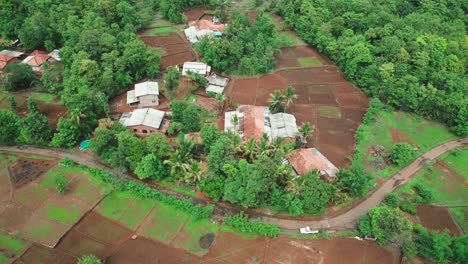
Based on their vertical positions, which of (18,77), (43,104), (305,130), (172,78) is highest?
(18,77)

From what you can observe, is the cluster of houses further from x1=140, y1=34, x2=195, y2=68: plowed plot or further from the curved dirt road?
the curved dirt road

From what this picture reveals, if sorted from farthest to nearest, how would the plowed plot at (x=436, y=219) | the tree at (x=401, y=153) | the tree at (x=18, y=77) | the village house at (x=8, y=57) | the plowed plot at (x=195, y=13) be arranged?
the plowed plot at (x=195, y=13) → the village house at (x=8, y=57) → the tree at (x=18, y=77) → the tree at (x=401, y=153) → the plowed plot at (x=436, y=219)

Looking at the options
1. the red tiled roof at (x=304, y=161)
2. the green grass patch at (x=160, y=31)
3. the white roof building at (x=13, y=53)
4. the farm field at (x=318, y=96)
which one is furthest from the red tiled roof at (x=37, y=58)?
the red tiled roof at (x=304, y=161)

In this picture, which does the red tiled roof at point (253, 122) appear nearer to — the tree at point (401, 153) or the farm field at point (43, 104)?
the tree at point (401, 153)

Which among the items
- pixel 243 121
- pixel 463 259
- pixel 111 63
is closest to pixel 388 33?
pixel 243 121

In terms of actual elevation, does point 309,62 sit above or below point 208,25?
below

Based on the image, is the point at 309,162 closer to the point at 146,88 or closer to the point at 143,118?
the point at 143,118

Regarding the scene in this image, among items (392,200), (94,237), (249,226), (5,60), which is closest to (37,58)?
(5,60)
